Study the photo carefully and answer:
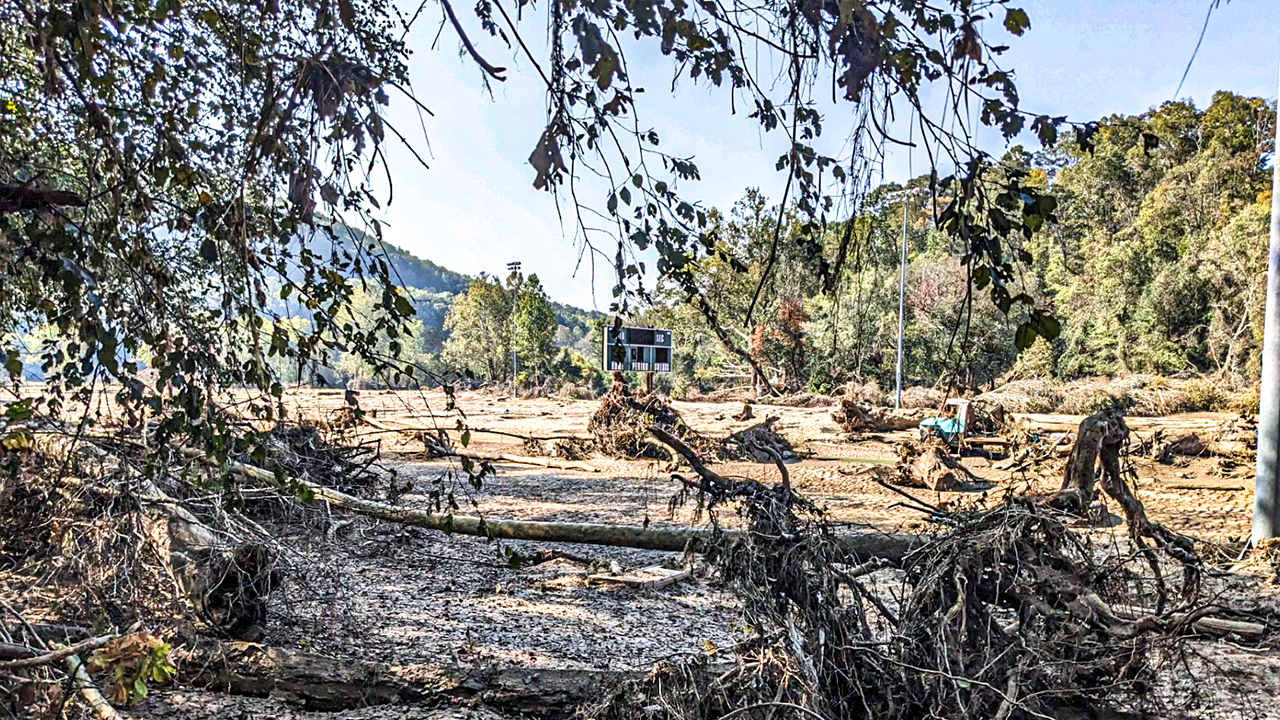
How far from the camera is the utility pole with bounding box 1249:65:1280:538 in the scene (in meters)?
6.12

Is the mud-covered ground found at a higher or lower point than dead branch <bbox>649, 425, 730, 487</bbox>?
lower

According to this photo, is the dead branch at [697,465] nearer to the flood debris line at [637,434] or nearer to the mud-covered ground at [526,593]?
the mud-covered ground at [526,593]

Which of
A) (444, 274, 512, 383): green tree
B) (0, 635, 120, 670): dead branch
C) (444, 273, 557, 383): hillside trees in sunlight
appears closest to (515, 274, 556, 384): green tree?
(444, 273, 557, 383): hillside trees in sunlight

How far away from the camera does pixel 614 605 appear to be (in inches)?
184

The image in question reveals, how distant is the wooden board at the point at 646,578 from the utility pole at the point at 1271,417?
4.78m

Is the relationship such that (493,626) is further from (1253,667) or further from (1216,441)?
(1216,441)

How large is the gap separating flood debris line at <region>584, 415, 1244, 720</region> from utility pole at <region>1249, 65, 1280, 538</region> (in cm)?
432

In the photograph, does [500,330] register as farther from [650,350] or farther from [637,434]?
[637,434]

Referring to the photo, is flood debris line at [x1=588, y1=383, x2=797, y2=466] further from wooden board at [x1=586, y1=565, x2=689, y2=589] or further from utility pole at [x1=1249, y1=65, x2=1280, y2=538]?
utility pole at [x1=1249, y1=65, x2=1280, y2=538]

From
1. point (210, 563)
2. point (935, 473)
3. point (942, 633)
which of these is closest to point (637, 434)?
point (935, 473)

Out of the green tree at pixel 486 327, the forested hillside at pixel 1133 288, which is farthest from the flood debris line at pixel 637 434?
the green tree at pixel 486 327

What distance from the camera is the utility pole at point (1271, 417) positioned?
6.12 meters

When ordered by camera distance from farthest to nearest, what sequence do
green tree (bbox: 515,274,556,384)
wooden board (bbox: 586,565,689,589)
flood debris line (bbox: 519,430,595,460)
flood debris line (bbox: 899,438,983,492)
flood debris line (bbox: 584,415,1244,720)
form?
green tree (bbox: 515,274,556,384), flood debris line (bbox: 519,430,595,460), flood debris line (bbox: 899,438,983,492), wooden board (bbox: 586,565,689,589), flood debris line (bbox: 584,415,1244,720)

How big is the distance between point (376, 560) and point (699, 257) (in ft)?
14.6
